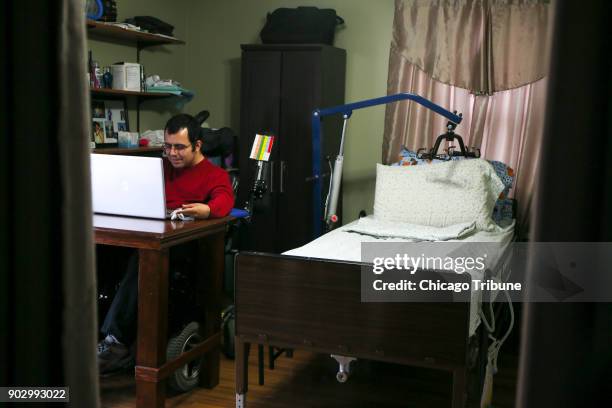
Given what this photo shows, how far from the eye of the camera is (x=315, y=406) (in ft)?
9.30

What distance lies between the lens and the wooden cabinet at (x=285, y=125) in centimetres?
426

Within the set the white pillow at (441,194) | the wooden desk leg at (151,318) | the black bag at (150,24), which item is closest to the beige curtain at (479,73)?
the white pillow at (441,194)

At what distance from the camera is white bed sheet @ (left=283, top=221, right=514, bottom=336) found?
110 inches

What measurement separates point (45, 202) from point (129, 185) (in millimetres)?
1602

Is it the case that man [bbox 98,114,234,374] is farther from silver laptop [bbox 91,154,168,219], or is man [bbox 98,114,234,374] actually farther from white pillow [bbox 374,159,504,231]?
white pillow [bbox 374,159,504,231]

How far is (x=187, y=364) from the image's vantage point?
9.40 feet

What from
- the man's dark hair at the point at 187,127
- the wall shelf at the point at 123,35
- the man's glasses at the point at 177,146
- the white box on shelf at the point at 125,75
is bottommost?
the man's glasses at the point at 177,146

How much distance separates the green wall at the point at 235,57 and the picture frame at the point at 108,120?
18cm

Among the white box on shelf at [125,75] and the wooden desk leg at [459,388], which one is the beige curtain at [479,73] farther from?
the wooden desk leg at [459,388]

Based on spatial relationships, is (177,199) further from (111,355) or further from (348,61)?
(348,61)

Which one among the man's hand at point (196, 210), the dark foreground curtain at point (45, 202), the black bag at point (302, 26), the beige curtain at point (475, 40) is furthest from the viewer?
the black bag at point (302, 26)
